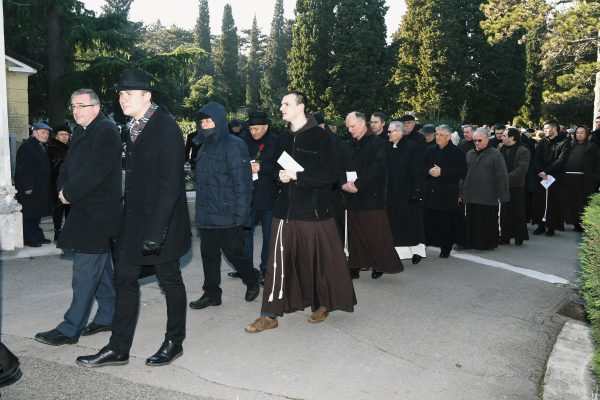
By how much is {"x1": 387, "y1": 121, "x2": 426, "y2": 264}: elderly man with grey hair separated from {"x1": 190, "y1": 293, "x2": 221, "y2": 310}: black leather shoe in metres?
2.97

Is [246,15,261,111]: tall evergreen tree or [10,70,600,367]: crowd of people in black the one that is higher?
[246,15,261,111]: tall evergreen tree

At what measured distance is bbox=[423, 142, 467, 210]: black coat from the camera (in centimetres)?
923

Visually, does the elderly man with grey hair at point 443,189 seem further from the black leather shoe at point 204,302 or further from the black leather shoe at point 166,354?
the black leather shoe at point 166,354

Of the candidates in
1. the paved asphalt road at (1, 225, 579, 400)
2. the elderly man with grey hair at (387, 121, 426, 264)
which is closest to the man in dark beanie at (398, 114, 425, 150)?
the elderly man with grey hair at (387, 121, 426, 264)

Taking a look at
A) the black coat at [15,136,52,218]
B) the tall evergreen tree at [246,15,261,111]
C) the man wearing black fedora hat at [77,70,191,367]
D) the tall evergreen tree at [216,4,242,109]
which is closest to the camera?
the man wearing black fedora hat at [77,70,191,367]

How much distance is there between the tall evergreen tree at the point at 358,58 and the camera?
49125 mm

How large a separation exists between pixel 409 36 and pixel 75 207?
2042 inches

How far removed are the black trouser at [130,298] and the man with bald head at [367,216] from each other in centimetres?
307

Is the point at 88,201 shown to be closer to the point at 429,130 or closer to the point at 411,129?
the point at 429,130

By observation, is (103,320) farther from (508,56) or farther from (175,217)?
(508,56)

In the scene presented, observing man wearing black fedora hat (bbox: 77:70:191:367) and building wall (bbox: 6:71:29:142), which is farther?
building wall (bbox: 6:71:29:142)

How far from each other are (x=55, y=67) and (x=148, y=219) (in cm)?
2228

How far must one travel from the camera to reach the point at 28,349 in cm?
493

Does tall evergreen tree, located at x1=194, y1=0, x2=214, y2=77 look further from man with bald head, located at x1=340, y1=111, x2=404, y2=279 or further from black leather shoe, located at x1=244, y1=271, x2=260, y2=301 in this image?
black leather shoe, located at x1=244, y1=271, x2=260, y2=301
